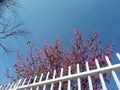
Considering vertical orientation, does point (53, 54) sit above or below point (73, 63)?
above

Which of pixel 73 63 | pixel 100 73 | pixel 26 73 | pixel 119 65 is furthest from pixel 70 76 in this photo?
pixel 26 73

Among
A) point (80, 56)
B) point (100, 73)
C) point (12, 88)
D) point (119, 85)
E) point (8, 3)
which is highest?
point (80, 56)

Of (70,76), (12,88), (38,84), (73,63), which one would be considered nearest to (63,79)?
(70,76)

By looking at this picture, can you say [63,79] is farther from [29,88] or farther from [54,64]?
[54,64]

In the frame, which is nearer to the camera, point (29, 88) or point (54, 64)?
point (29, 88)

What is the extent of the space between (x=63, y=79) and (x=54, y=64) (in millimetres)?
7114

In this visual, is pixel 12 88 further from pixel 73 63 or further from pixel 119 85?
pixel 73 63

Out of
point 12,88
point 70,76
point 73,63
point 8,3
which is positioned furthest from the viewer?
point 73,63

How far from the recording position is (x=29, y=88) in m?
4.10

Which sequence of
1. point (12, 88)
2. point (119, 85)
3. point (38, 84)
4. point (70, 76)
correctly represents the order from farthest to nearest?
point (12, 88) → point (38, 84) → point (70, 76) → point (119, 85)

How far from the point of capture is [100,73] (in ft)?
10.9

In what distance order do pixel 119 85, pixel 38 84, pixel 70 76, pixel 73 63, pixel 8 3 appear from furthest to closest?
pixel 73 63 → pixel 8 3 → pixel 38 84 → pixel 70 76 → pixel 119 85

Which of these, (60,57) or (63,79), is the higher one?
(60,57)

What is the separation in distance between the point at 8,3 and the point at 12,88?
3959 mm
